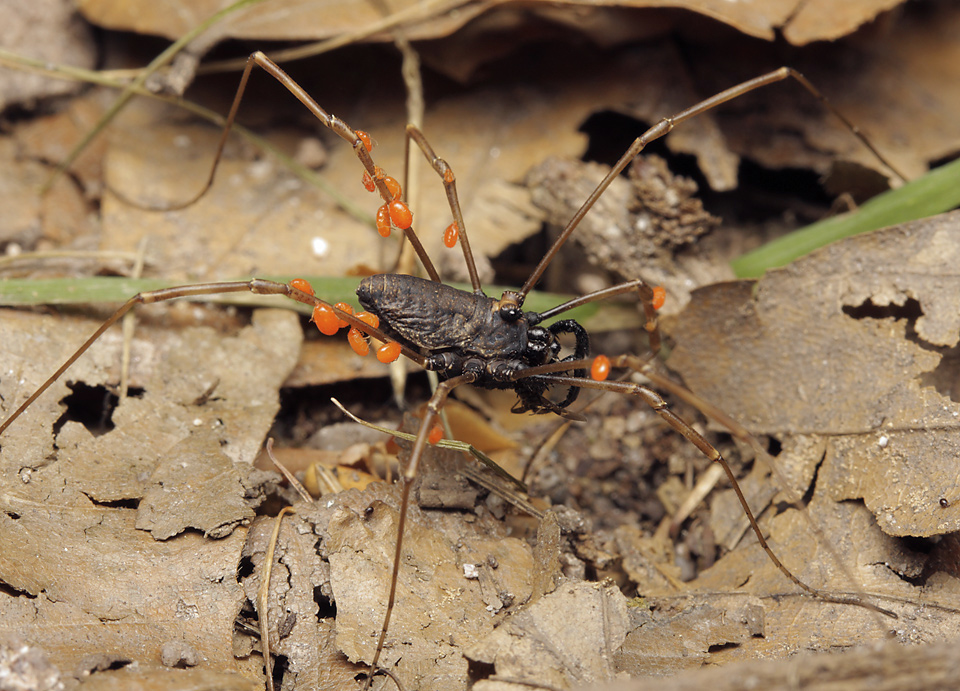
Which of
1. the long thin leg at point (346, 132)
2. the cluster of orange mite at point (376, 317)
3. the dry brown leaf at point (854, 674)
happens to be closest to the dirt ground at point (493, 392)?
the dry brown leaf at point (854, 674)

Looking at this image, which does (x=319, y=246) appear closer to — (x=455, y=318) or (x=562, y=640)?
(x=455, y=318)

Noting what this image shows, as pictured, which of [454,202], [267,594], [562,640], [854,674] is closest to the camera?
[854,674]

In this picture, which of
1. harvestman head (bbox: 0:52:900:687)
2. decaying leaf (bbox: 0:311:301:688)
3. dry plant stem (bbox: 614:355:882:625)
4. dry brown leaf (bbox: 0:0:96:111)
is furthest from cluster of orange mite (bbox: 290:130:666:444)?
dry brown leaf (bbox: 0:0:96:111)

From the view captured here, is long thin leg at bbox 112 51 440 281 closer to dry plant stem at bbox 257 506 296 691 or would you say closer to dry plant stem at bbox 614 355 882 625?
dry plant stem at bbox 614 355 882 625

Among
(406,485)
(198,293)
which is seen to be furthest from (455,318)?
(198,293)

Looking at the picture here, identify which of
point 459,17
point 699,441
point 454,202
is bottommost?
point 699,441

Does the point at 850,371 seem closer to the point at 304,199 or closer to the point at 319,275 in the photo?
the point at 319,275

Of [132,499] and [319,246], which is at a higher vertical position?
[319,246]
